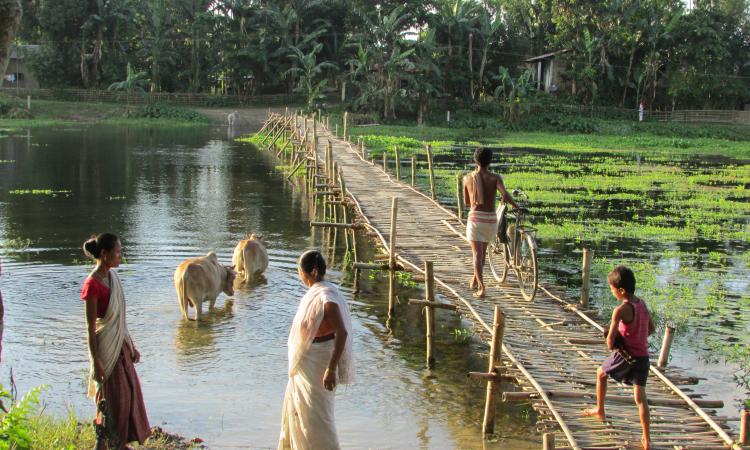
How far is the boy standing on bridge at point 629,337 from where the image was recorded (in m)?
5.71

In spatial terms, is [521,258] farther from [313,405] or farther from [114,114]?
[114,114]

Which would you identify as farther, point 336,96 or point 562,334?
point 336,96

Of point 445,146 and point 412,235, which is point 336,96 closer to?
point 445,146

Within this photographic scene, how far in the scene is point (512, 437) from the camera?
7.24 metres

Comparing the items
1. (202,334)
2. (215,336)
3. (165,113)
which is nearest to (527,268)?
(215,336)

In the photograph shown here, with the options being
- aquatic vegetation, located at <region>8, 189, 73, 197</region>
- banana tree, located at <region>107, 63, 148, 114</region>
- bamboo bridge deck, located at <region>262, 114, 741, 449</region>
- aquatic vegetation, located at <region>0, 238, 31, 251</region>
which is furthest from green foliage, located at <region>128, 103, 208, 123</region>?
bamboo bridge deck, located at <region>262, 114, 741, 449</region>

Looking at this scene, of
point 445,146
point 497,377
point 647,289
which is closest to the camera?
point 497,377

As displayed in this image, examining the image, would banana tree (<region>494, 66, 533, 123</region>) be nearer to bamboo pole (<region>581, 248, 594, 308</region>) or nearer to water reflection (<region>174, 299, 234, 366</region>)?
water reflection (<region>174, 299, 234, 366</region>)

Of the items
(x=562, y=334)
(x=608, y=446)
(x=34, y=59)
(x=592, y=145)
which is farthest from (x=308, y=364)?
(x=34, y=59)

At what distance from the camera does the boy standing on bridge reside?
18.7ft

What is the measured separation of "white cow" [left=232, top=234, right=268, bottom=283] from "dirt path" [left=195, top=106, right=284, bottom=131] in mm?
33783

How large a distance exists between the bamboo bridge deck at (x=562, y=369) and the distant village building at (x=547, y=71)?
40132 millimetres

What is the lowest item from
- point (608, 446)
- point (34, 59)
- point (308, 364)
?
point (608, 446)

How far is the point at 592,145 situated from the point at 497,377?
3370cm
